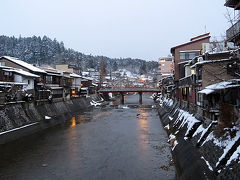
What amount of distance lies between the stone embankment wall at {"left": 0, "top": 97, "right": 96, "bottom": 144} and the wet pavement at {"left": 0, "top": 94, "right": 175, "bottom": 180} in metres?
1.65

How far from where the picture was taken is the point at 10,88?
29.8 metres

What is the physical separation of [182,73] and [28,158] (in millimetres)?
30656

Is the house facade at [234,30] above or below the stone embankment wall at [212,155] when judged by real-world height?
above

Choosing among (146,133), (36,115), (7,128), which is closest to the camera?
(7,128)

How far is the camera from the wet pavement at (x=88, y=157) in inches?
589

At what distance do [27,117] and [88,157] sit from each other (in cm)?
1607

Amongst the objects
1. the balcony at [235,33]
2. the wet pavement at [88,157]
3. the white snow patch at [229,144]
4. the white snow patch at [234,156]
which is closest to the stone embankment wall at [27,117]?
the wet pavement at [88,157]

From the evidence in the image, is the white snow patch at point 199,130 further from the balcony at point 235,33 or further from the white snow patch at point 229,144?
the balcony at point 235,33

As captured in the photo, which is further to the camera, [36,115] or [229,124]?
[36,115]

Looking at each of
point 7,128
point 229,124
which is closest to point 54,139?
point 7,128

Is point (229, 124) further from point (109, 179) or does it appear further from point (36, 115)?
point (36, 115)

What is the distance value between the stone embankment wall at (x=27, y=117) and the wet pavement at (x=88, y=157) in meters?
1.65

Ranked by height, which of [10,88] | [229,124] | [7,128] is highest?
[10,88]

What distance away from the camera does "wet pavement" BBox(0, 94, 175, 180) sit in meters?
15.0
